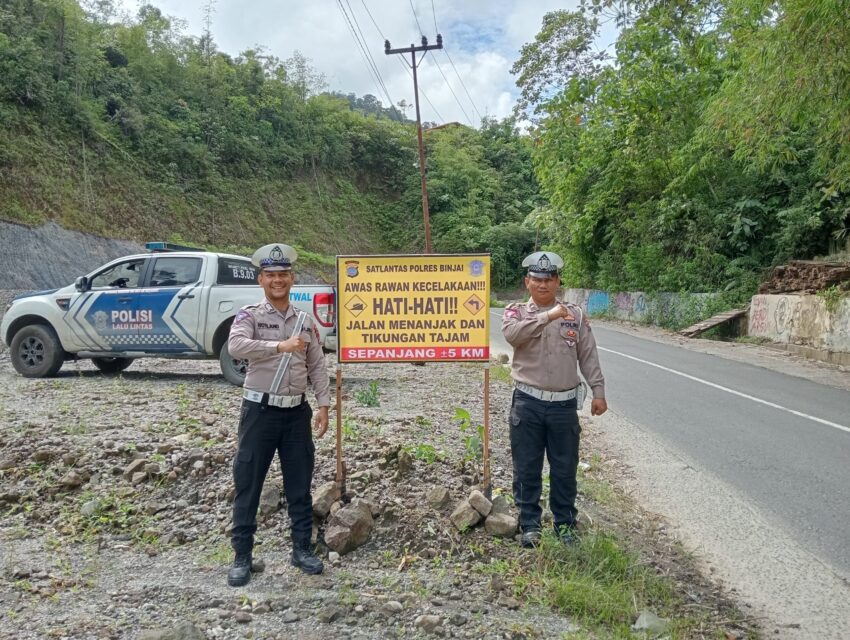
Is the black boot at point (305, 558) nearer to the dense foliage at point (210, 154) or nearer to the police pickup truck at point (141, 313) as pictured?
the police pickup truck at point (141, 313)

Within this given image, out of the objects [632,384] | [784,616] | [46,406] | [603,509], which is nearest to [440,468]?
[603,509]

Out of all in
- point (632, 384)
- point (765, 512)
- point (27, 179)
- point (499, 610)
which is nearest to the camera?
point (499, 610)

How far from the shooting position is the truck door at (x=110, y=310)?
32.4 feet

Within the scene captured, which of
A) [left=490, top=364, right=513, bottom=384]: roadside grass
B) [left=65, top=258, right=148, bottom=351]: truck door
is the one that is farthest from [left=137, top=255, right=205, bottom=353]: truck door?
[left=490, top=364, right=513, bottom=384]: roadside grass

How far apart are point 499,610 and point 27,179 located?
25488 mm

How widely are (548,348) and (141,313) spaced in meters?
7.57

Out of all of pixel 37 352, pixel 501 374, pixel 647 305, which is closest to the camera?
pixel 37 352

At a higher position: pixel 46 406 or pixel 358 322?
pixel 358 322

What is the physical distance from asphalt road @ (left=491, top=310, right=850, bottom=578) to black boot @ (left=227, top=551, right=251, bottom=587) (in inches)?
144

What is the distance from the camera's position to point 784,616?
11.8ft

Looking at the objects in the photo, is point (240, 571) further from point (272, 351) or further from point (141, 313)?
point (141, 313)

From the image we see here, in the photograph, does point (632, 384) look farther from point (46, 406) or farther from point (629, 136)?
point (629, 136)

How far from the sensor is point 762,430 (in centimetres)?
805

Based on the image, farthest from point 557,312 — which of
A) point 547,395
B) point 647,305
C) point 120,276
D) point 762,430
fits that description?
point 647,305
